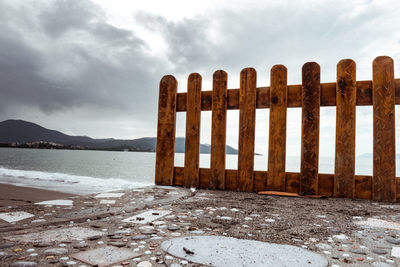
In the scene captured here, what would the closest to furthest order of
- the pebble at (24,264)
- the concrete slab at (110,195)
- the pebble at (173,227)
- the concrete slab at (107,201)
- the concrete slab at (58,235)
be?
the pebble at (24,264), the concrete slab at (58,235), the pebble at (173,227), the concrete slab at (107,201), the concrete slab at (110,195)

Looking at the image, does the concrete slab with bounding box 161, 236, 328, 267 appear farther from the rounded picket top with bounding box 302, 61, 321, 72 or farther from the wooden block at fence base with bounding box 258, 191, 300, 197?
the rounded picket top with bounding box 302, 61, 321, 72

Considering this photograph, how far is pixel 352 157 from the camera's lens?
4.11 m

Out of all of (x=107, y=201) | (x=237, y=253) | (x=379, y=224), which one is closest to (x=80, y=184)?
(x=107, y=201)

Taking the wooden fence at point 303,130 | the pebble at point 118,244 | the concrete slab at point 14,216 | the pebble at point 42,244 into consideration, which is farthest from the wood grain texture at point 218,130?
the pebble at point 42,244

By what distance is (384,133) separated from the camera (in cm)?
402

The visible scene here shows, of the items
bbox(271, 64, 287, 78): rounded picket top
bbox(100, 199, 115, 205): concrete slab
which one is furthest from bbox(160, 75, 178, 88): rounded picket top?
bbox(100, 199, 115, 205): concrete slab

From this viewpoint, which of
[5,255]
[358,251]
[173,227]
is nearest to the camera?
[5,255]

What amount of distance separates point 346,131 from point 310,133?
20.8 inches

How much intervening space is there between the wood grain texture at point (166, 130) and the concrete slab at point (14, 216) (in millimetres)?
2658

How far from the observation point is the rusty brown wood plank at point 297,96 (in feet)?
13.6

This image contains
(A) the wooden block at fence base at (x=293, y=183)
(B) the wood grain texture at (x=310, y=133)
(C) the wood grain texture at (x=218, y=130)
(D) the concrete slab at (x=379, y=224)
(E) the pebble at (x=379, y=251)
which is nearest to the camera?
(E) the pebble at (x=379, y=251)

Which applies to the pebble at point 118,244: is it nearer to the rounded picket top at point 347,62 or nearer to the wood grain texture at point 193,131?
the wood grain texture at point 193,131

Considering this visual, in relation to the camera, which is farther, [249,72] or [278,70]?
[249,72]

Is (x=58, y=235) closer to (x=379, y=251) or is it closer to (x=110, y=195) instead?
(x=110, y=195)
